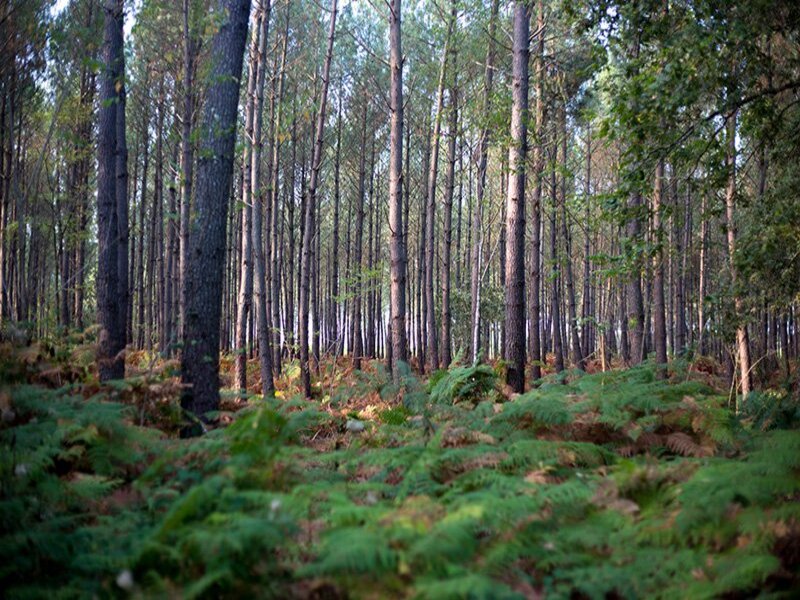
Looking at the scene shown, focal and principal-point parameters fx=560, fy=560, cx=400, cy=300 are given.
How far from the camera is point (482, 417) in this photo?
534 centimetres

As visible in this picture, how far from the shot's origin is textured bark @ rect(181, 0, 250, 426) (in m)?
5.95

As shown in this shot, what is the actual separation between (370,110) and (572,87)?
8.42m

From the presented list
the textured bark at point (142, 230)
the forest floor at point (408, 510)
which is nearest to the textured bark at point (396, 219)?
the forest floor at point (408, 510)

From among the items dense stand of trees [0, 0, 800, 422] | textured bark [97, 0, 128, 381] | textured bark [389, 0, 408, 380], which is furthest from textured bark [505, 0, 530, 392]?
textured bark [97, 0, 128, 381]

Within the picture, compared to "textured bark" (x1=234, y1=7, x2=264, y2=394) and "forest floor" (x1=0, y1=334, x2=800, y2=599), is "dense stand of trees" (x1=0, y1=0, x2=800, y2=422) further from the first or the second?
→ "forest floor" (x1=0, y1=334, x2=800, y2=599)

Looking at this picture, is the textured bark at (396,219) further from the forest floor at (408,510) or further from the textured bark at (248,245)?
the forest floor at (408,510)

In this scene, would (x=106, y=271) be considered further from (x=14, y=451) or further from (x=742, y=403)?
(x=742, y=403)

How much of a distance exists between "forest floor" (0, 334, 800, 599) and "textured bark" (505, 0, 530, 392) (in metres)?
3.46

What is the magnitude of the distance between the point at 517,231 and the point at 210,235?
457 cm

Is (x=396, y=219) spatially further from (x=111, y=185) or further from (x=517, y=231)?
(x=111, y=185)

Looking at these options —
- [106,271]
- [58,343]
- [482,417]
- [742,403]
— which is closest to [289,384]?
[106,271]

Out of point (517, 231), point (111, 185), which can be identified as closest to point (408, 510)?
point (517, 231)

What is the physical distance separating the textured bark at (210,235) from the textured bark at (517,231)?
428 centimetres

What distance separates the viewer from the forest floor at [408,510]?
→ 7.70 ft
